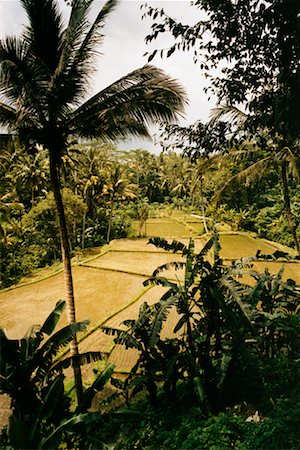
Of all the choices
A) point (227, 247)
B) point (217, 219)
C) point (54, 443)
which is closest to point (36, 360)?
point (54, 443)

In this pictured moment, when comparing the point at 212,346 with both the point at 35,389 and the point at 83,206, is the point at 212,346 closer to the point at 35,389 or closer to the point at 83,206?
the point at 35,389

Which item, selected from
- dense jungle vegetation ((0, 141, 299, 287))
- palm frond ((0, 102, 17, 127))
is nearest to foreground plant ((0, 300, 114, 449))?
palm frond ((0, 102, 17, 127))

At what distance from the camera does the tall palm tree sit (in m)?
4.55

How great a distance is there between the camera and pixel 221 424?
406cm

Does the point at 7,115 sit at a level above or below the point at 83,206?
above

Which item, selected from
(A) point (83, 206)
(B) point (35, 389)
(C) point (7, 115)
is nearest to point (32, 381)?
(B) point (35, 389)

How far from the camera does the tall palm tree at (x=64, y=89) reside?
4555 millimetres

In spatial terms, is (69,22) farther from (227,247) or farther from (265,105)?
(227,247)

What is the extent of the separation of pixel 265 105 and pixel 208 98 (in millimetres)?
751

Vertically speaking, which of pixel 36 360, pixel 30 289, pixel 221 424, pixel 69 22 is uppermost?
pixel 69 22

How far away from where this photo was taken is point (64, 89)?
15.7 ft

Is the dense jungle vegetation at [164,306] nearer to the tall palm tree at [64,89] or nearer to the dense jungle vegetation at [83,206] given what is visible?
the tall palm tree at [64,89]

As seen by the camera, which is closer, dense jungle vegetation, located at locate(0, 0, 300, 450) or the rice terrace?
dense jungle vegetation, located at locate(0, 0, 300, 450)

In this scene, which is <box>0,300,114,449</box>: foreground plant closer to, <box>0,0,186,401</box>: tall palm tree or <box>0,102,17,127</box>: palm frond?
<box>0,0,186,401</box>: tall palm tree
